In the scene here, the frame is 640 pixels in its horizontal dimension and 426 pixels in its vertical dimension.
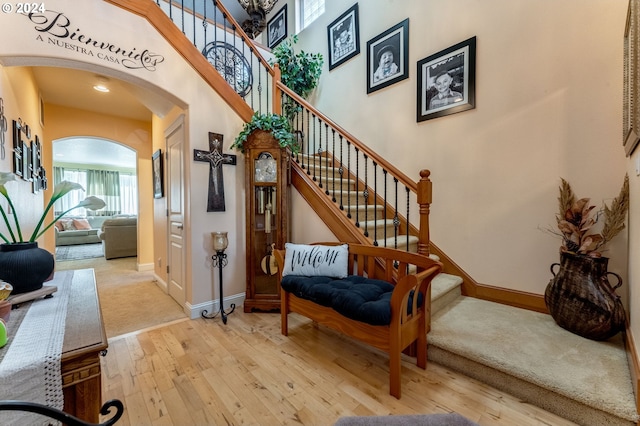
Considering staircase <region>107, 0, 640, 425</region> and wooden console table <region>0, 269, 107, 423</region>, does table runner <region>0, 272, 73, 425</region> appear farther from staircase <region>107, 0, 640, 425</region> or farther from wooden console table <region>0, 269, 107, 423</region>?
staircase <region>107, 0, 640, 425</region>

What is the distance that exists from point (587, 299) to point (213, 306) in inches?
121

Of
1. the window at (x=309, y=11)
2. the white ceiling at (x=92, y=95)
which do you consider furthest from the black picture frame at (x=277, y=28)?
the white ceiling at (x=92, y=95)

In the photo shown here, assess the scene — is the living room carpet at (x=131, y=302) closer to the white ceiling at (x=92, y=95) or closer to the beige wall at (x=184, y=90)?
the beige wall at (x=184, y=90)

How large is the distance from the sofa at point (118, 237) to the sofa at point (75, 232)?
7.11ft

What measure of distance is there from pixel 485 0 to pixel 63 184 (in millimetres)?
3566

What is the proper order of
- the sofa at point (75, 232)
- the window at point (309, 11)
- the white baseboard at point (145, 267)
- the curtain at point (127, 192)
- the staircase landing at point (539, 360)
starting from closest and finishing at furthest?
the staircase landing at point (539, 360)
the window at point (309, 11)
the white baseboard at point (145, 267)
the sofa at point (75, 232)
the curtain at point (127, 192)

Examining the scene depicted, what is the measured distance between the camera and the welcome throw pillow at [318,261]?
2.11 m

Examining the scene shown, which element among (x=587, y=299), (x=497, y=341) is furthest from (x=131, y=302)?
(x=587, y=299)

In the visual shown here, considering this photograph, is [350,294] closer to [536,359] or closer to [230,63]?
[536,359]

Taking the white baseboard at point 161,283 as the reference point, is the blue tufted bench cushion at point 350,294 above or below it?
above

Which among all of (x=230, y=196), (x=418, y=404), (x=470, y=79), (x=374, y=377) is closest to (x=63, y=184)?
(x=230, y=196)

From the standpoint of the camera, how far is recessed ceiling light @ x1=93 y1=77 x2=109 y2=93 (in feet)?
9.91

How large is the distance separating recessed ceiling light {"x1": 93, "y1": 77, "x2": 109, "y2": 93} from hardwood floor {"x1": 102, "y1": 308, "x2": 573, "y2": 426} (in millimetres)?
2867

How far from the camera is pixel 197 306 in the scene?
2.58 m
